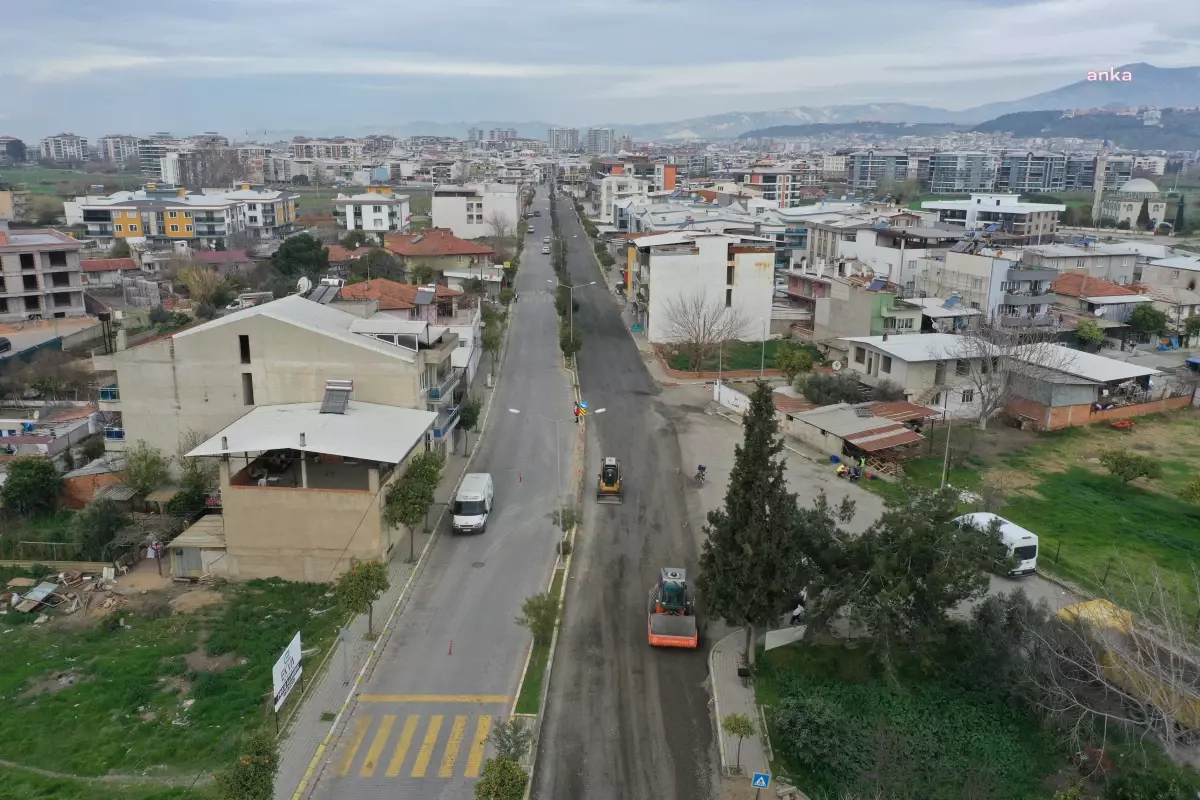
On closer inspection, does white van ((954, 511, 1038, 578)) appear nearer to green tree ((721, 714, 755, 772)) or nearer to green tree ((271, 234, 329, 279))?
green tree ((721, 714, 755, 772))

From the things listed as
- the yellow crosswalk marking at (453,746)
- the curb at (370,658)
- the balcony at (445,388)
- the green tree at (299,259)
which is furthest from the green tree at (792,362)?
the green tree at (299,259)

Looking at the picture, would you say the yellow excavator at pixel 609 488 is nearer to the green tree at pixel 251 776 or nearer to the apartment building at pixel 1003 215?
the green tree at pixel 251 776

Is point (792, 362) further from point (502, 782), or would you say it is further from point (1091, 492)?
point (502, 782)

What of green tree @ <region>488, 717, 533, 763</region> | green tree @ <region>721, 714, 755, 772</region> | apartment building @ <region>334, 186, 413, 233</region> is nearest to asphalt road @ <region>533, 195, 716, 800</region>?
green tree @ <region>721, 714, 755, 772</region>

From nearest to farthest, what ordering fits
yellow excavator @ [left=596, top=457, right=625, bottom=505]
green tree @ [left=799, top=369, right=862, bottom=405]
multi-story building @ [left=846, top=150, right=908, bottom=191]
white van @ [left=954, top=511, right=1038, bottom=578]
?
1. white van @ [left=954, top=511, right=1038, bottom=578]
2. yellow excavator @ [left=596, top=457, right=625, bottom=505]
3. green tree @ [left=799, top=369, right=862, bottom=405]
4. multi-story building @ [left=846, top=150, right=908, bottom=191]

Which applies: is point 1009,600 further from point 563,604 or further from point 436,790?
point 436,790
